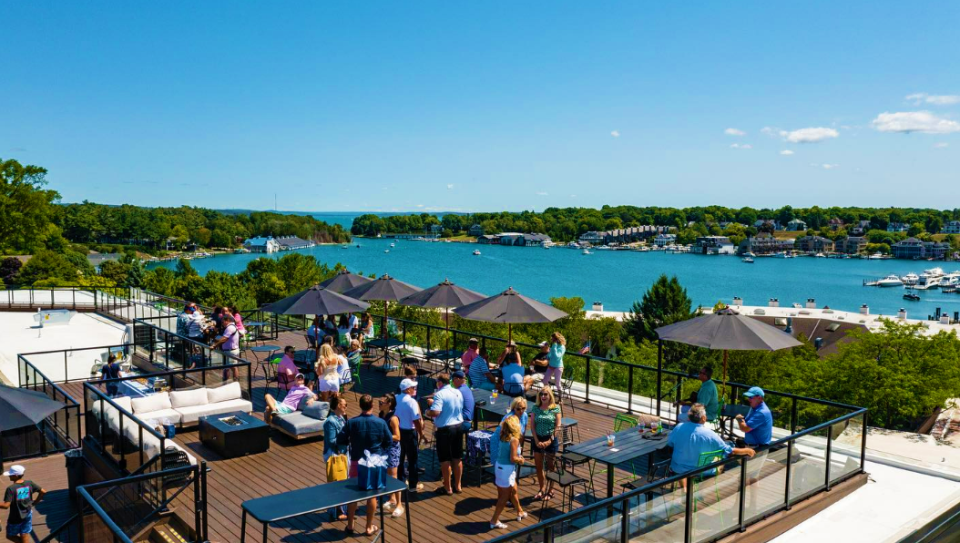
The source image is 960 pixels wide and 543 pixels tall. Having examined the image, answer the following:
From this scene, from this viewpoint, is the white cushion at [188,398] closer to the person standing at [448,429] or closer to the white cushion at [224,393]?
the white cushion at [224,393]

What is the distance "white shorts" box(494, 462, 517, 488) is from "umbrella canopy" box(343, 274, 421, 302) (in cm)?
844

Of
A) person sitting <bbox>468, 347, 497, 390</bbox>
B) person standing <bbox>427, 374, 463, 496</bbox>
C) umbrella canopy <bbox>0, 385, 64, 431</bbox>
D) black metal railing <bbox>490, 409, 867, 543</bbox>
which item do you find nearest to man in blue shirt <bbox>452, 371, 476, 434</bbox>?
person standing <bbox>427, 374, 463, 496</bbox>

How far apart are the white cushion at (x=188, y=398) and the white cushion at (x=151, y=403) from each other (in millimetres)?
113

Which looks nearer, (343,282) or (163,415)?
(163,415)

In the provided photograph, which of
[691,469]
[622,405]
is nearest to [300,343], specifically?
[622,405]

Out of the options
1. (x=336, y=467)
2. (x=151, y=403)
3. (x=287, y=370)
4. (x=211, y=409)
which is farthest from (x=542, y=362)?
(x=151, y=403)

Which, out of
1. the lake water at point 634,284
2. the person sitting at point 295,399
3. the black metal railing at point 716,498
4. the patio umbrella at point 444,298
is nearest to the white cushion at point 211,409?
the person sitting at point 295,399

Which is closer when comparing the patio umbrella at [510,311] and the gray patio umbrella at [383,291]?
the patio umbrella at [510,311]

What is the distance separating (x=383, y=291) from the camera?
52.0ft

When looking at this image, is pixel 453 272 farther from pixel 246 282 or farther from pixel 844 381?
pixel 844 381

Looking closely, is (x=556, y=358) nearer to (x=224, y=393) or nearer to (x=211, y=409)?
(x=224, y=393)

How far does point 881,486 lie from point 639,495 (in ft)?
19.2

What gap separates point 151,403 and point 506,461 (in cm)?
684

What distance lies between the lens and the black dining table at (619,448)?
792 centimetres
